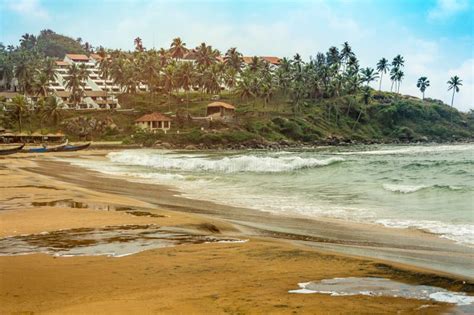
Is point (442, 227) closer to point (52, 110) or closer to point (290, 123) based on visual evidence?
point (52, 110)

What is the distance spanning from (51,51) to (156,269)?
17784cm

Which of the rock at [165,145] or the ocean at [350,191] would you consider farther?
the rock at [165,145]

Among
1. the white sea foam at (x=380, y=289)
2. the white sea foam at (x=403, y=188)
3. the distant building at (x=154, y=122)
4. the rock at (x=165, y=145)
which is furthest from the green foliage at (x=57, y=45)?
the white sea foam at (x=380, y=289)

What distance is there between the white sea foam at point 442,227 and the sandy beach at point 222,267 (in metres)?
0.53

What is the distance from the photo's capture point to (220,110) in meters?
100

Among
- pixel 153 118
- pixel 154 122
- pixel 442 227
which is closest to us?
pixel 442 227

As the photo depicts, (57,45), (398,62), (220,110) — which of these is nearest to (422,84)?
(398,62)

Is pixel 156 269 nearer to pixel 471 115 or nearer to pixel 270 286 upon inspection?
pixel 270 286

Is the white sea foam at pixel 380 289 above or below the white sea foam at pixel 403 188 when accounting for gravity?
below

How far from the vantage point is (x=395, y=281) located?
7.10 m

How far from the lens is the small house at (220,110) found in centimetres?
9969

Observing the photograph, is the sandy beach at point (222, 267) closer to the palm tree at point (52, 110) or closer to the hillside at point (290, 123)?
the hillside at point (290, 123)

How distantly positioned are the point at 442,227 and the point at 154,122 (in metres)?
82.8

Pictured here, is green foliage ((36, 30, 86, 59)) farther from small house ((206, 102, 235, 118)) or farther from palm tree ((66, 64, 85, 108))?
small house ((206, 102, 235, 118))
